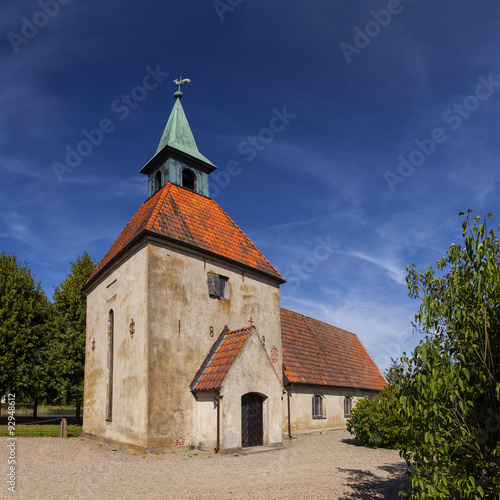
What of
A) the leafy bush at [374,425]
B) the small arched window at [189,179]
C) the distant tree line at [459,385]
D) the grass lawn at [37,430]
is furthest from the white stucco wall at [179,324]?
the distant tree line at [459,385]

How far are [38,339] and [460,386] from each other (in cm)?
2795

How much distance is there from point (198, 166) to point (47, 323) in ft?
53.0

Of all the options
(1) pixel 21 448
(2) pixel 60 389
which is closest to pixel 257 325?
(1) pixel 21 448

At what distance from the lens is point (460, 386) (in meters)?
4.32

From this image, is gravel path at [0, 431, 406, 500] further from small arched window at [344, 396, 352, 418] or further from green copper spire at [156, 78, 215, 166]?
green copper spire at [156, 78, 215, 166]

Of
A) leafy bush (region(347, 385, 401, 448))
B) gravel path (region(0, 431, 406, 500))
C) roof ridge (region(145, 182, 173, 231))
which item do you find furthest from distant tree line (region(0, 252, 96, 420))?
leafy bush (region(347, 385, 401, 448))

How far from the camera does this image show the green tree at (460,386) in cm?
435

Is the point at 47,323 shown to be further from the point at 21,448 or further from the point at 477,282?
the point at 477,282

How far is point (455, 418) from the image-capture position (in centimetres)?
450

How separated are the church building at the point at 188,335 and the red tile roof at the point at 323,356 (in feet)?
0.61

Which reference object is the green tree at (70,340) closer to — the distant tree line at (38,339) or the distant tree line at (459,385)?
the distant tree line at (38,339)

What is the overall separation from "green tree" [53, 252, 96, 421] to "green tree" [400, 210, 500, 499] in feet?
86.6

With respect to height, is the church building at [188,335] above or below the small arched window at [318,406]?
above

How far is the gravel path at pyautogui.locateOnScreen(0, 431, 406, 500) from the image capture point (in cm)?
793
